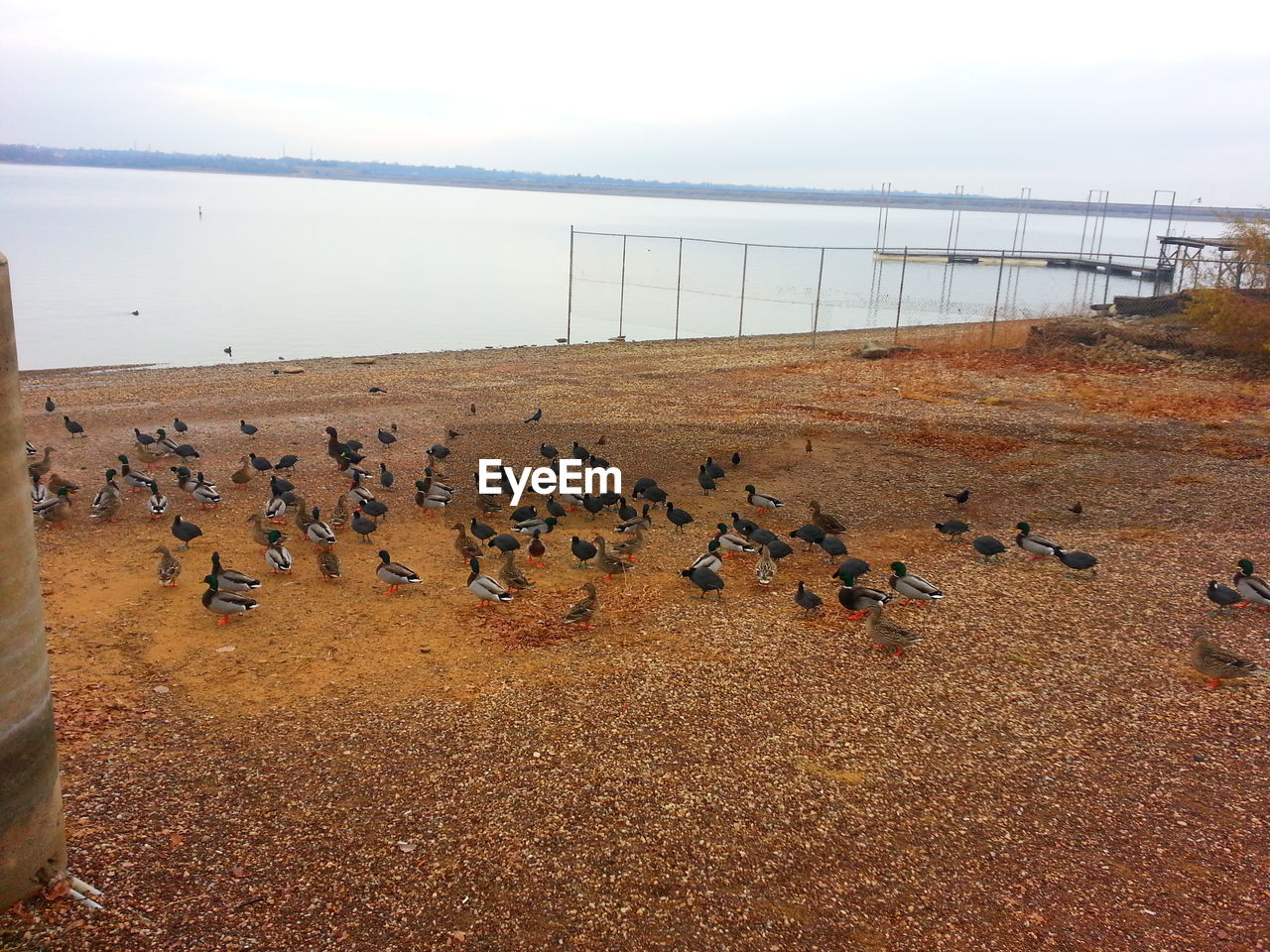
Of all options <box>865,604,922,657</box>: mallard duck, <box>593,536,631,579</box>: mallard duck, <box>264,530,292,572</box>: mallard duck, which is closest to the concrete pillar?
<box>264,530,292,572</box>: mallard duck

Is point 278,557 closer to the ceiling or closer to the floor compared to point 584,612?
closer to the floor

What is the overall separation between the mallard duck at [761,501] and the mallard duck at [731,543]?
2.03m

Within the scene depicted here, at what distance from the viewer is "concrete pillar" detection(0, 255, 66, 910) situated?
5816 mm

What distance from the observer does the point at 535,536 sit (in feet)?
44.2

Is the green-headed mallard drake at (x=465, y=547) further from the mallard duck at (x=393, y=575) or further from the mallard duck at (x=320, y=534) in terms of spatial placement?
the mallard duck at (x=320, y=534)

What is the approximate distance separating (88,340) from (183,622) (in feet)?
113

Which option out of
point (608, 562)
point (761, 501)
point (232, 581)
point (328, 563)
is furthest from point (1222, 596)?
point (232, 581)

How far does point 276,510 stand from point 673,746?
8573 millimetres

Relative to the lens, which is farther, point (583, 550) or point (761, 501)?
point (761, 501)

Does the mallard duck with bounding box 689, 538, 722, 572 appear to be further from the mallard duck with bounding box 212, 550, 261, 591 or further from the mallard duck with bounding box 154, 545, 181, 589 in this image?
the mallard duck with bounding box 154, 545, 181, 589

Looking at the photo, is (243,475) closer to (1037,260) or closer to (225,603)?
(225,603)

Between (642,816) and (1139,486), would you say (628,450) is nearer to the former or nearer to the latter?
(1139,486)

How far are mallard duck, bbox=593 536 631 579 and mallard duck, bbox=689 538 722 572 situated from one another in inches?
38.7

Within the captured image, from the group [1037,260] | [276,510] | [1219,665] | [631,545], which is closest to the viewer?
[1219,665]
